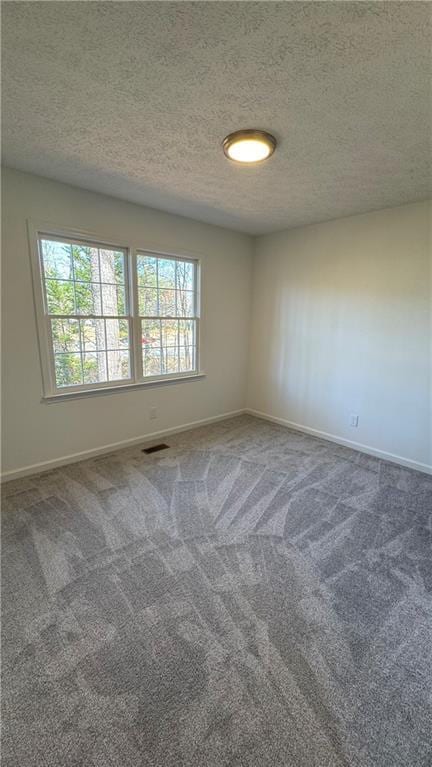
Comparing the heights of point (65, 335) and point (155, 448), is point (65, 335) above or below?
above

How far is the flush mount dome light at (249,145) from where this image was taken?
72.3 inches

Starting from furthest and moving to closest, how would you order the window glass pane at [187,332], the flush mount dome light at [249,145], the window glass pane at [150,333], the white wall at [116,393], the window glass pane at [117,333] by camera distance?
the window glass pane at [187,332], the window glass pane at [150,333], the window glass pane at [117,333], the white wall at [116,393], the flush mount dome light at [249,145]

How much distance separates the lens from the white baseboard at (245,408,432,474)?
3082mm

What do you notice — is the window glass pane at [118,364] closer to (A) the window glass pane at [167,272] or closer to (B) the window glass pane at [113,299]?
(B) the window glass pane at [113,299]

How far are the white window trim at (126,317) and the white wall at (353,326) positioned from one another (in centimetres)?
109

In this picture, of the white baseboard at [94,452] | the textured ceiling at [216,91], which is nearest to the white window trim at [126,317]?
the textured ceiling at [216,91]

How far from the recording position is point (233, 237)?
160 inches

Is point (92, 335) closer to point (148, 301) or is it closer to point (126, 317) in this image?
point (126, 317)

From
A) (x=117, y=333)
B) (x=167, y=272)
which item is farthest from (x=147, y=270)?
(x=117, y=333)

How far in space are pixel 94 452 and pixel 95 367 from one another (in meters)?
0.87

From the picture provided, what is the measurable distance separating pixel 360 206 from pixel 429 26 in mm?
1991

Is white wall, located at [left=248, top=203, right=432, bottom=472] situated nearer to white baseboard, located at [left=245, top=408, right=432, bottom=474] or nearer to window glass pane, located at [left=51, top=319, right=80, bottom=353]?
white baseboard, located at [left=245, top=408, right=432, bottom=474]

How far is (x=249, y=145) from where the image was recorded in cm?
191

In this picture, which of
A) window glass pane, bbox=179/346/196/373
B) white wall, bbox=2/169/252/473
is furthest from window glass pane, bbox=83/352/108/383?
window glass pane, bbox=179/346/196/373
